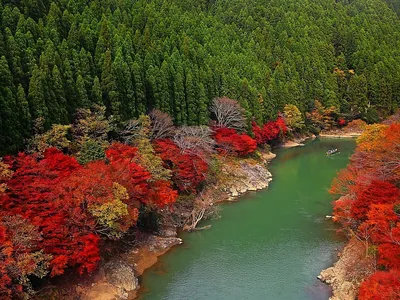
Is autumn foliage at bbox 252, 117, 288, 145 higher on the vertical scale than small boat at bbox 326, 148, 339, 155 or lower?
higher

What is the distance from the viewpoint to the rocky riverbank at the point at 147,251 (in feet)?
73.6

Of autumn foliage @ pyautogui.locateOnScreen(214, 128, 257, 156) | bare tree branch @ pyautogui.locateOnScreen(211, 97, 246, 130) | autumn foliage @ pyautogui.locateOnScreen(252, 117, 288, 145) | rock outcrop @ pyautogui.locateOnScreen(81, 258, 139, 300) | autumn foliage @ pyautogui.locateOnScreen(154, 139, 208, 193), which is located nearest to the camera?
rock outcrop @ pyautogui.locateOnScreen(81, 258, 139, 300)

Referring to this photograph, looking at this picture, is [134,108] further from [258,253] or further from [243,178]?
[258,253]

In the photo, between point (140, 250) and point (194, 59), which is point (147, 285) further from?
point (194, 59)

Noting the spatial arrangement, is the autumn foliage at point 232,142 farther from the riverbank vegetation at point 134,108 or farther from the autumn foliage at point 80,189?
the autumn foliage at point 80,189

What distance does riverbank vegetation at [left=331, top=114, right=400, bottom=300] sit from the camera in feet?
60.9

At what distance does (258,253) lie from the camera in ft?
90.5

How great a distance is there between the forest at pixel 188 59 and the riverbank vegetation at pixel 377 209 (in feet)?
67.0

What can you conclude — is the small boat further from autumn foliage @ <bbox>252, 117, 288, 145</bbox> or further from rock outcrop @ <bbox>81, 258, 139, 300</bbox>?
rock outcrop @ <bbox>81, 258, 139, 300</bbox>

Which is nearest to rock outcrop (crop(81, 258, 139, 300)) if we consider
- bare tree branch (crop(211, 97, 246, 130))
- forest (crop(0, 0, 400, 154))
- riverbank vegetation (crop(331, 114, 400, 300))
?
forest (crop(0, 0, 400, 154))

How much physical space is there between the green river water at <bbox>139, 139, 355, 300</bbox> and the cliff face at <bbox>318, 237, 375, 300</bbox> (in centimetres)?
62

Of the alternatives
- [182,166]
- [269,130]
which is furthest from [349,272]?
[269,130]

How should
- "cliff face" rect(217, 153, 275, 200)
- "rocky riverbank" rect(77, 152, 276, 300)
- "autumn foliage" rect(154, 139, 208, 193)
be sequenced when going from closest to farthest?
"rocky riverbank" rect(77, 152, 276, 300) < "autumn foliage" rect(154, 139, 208, 193) < "cliff face" rect(217, 153, 275, 200)

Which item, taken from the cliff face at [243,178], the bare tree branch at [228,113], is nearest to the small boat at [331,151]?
the bare tree branch at [228,113]
